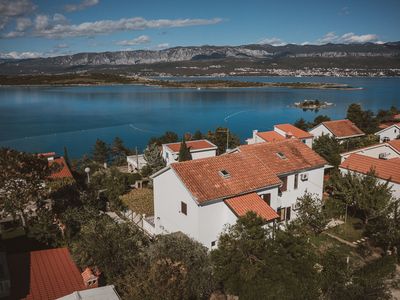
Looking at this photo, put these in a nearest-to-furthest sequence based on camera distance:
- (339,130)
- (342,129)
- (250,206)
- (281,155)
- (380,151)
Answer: (250,206) < (281,155) < (380,151) < (339,130) < (342,129)

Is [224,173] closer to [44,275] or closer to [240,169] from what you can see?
[240,169]

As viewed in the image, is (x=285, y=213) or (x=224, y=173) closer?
(x=224, y=173)

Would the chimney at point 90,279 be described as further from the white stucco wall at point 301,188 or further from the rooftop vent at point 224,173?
the white stucco wall at point 301,188

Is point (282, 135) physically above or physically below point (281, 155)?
below

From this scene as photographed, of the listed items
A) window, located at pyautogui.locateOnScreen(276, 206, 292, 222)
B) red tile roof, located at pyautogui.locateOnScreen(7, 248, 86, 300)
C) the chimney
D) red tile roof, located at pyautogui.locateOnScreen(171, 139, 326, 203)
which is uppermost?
red tile roof, located at pyautogui.locateOnScreen(171, 139, 326, 203)

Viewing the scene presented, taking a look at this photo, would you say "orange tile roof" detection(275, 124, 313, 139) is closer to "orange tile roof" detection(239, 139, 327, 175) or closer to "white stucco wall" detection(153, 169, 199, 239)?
"orange tile roof" detection(239, 139, 327, 175)

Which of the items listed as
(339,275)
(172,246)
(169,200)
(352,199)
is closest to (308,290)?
(339,275)

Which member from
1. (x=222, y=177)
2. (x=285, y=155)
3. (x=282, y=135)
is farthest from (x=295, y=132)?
(x=222, y=177)

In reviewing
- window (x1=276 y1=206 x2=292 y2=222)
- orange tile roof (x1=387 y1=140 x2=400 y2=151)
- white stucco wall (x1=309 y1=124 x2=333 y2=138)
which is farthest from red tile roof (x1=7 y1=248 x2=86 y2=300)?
white stucco wall (x1=309 y1=124 x2=333 y2=138)
